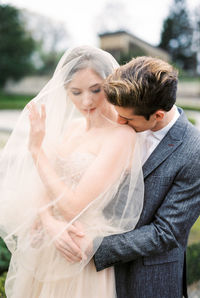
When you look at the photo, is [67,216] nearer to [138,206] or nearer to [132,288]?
[138,206]

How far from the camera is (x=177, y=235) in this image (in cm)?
159

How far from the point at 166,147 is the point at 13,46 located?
1426 inches

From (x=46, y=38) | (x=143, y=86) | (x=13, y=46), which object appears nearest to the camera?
(x=143, y=86)

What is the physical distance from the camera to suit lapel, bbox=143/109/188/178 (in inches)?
62.4

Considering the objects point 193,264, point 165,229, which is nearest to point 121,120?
point 165,229

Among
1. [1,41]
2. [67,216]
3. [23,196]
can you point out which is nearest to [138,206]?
[67,216]

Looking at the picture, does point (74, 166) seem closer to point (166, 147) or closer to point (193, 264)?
point (166, 147)

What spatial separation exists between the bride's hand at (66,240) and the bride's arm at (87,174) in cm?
6

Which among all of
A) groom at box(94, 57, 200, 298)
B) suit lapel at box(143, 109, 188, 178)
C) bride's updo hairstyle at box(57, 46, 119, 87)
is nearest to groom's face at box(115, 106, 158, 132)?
groom at box(94, 57, 200, 298)

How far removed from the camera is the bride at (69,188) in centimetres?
154

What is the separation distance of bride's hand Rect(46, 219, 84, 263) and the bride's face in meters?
0.66

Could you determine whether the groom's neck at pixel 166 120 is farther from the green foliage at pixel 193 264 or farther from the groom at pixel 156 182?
the green foliage at pixel 193 264

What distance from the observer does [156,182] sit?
158 centimetres

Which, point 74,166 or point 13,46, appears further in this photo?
point 13,46
